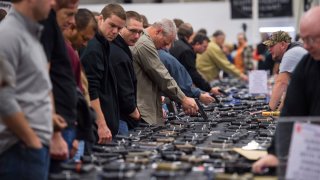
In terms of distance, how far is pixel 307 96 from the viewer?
179 inches

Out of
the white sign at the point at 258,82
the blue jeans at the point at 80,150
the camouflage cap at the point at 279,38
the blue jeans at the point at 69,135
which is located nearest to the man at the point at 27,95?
the blue jeans at the point at 69,135

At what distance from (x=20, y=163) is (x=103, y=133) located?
1.98m

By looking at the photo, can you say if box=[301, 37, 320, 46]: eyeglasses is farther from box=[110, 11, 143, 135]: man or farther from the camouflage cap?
A: the camouflage cap

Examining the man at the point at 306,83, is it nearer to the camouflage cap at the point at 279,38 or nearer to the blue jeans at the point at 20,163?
the blue jeans at the point at 20,163

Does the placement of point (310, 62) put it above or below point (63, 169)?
above

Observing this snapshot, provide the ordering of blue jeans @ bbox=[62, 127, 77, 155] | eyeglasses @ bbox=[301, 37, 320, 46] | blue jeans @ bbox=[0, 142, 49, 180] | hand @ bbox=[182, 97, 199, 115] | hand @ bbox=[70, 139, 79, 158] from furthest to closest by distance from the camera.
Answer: hand @ bbox=[182, 97, 199, 115]
hand @ bbox=[70, 139, 79, 158]
blue jeans @ bbox=[62, 127, 77, 155]
eyeglasses @ bbox=[301, 37, 320, 46]
blue jeans @ bbox=[0, 142, 49, 180]

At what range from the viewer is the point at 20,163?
4195mm

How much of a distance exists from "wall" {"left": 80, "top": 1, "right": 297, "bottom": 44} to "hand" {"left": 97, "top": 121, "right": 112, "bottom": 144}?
1789 cm

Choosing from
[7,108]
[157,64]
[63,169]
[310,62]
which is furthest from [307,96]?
[157,64]

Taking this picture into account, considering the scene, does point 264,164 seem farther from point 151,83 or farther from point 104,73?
point 151,83

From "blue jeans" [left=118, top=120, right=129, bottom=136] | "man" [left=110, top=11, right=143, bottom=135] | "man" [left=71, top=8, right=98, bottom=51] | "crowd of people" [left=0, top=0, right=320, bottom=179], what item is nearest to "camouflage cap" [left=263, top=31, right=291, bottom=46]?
"crowd of people" [left=0, top=0, right=320, bottom=179]

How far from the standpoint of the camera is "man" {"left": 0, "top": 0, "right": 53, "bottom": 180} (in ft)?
13.3

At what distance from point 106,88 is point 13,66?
2.68 meters

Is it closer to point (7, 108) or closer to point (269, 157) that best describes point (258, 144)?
point (269, 157)
